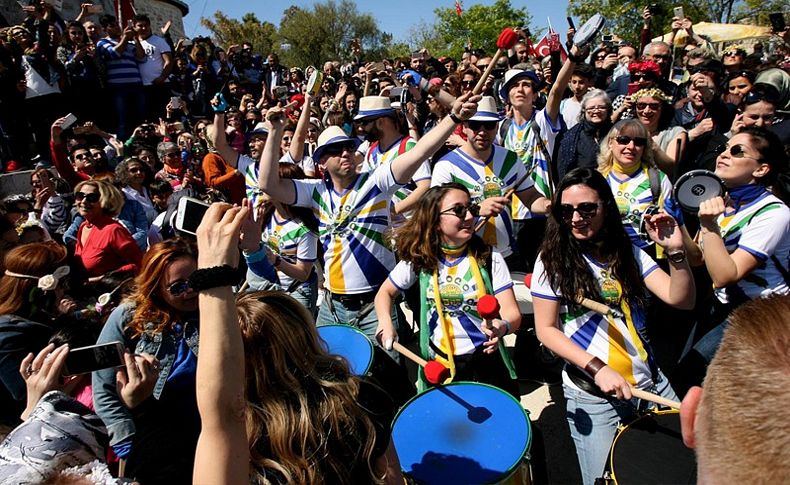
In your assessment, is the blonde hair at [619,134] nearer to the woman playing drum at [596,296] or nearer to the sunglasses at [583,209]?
the woman playing drum at [596,296]

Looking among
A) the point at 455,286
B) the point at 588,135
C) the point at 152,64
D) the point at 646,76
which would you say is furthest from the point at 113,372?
the point at 152,64

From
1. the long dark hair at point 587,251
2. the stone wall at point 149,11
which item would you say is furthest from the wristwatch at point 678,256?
the stone wall at point 149,11

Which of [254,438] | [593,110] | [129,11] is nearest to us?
[254,438]

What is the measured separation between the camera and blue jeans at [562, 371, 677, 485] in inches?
88.0

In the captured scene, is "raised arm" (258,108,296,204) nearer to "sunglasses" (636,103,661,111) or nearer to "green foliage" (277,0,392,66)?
"sunglasses" (636,103,661,111)

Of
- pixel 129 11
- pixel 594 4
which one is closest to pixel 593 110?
pixel 129 11

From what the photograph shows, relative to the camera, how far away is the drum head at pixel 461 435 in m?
1.97

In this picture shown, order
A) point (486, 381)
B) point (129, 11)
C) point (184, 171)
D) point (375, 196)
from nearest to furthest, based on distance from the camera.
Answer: point (486, 381)
point (375, 196)
point (184, 171)
point (129, 11)

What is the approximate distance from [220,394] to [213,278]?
0.29 metres

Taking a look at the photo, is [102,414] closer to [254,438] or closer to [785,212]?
[254,438]

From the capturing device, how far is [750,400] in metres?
0.80

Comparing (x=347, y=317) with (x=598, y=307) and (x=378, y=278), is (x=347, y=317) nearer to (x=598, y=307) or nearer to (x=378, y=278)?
(x=378, y=278)

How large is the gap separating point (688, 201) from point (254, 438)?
227cm

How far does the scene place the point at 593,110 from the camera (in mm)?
4305
